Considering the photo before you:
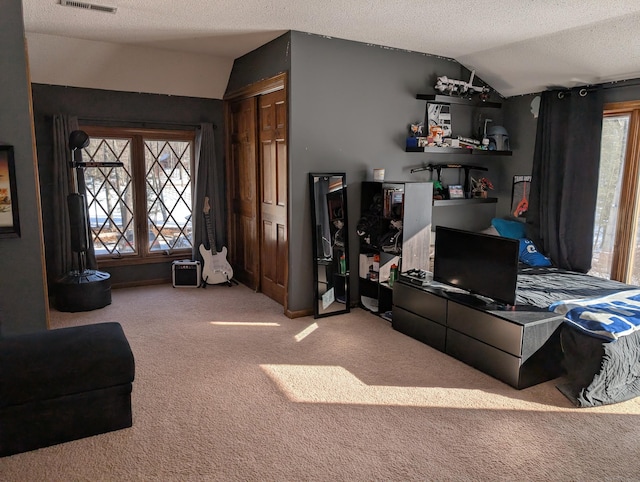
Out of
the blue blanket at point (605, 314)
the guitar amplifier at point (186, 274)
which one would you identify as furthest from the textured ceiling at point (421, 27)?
the guitar amplifier at point (186, 274)

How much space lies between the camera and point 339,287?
14.8ft

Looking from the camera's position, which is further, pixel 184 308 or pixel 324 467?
pixel 184 308

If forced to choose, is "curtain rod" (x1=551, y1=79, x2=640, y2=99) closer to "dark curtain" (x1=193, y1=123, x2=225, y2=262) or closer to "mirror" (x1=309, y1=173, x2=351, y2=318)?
"mirror" (x1=309, y1=173, x2=351, y2=318)

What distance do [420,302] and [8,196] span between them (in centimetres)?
301

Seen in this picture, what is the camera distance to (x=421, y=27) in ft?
12.5

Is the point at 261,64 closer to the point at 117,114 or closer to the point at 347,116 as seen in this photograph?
the point at 347,116

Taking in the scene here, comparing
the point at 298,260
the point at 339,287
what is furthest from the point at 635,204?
the point at 298,260

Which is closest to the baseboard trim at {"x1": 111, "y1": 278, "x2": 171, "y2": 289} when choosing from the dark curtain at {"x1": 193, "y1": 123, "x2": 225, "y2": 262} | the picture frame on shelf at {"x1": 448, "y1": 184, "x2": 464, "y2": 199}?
the dark curtain at {"x1": 193, "y1": 123, "x2": 225, "y2": 262}

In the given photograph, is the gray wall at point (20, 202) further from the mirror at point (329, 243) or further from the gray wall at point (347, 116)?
the mirror at point (329, 243)

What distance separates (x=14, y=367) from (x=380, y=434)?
73.8 inches

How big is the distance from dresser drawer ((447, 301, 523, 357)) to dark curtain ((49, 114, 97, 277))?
146 inches

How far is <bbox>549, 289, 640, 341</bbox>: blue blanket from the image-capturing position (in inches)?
112

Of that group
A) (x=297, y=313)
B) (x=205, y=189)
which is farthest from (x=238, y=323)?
(x=205, y=189)

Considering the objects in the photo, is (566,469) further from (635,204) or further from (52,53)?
(52,53)
